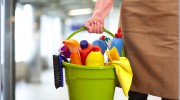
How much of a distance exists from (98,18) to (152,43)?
0.77ft

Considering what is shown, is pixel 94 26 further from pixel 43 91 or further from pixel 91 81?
pixel 43 91

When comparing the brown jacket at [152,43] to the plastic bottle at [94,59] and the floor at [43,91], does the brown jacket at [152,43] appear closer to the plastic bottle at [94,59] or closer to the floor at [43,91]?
the plastic bottle at [94,59]

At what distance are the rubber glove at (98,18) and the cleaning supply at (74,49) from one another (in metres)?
0.09

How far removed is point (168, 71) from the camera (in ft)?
2.82

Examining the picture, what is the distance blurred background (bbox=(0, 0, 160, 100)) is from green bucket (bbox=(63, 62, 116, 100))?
3.95 feet

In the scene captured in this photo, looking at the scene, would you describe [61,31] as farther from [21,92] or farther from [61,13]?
[21,92]

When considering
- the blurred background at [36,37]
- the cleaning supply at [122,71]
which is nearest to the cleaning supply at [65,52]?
the cleaning supply at [122,71]

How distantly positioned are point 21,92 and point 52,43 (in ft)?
2.50

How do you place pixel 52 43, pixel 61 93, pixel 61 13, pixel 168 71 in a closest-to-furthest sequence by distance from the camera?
pixel 168 71 → pixel 61 93 → pixel 52 43 → pixel 61 13

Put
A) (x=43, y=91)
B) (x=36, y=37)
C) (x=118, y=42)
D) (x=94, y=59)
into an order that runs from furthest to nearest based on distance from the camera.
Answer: (x=36, y=37) → (x=43, y=91) → (x=118, y=42) → (x=94, y=59)

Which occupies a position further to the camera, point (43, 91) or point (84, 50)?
point (43, 91)

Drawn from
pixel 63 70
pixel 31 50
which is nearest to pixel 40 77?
pixel 31 50

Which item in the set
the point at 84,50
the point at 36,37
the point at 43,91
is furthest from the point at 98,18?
the point at 36,37

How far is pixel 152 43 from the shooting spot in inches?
35.3
